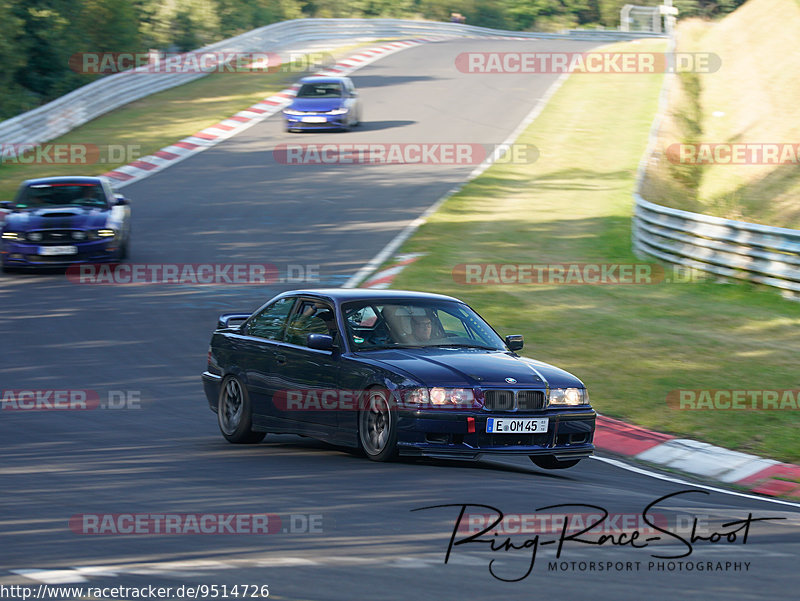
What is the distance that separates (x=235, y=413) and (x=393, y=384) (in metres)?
2.28

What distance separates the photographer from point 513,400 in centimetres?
885

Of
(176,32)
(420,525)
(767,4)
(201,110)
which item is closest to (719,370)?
(420,525)

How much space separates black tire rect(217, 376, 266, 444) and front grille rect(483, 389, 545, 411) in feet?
8.25

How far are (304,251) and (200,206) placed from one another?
16.0ft

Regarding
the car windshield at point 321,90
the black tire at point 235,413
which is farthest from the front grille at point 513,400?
the car windshield at point 321,90

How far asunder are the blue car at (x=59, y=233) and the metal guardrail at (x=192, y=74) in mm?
11932

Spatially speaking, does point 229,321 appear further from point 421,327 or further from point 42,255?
point 42,255

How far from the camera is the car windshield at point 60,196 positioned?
65.1 feet

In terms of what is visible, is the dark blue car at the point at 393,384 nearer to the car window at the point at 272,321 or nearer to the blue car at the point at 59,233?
the car window at the point at 272,321

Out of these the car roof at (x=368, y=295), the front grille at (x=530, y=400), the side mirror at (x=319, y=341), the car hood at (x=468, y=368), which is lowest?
the front grille at (x=530, y=400)

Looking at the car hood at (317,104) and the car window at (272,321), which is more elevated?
the car hood at (317,104)

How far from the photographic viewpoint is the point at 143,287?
1875 cm

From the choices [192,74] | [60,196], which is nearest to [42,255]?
A: [60,196]

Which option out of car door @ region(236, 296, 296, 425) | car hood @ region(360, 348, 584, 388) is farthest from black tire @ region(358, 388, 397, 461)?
car door @ region(236, 296, 296, 425)
